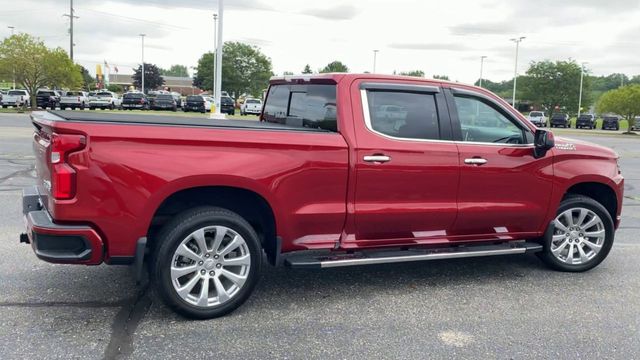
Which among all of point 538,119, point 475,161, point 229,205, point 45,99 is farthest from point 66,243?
point 538,119

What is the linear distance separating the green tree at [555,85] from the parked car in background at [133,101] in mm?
54886

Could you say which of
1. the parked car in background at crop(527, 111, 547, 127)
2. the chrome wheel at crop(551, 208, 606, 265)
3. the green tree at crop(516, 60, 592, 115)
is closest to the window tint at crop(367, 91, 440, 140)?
the chrome wheel at crop(551, 208, 606, 265)

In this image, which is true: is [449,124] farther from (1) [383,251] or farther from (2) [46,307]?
(2) [46,307]

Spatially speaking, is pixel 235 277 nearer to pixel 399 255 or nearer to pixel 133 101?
pixel 399 255

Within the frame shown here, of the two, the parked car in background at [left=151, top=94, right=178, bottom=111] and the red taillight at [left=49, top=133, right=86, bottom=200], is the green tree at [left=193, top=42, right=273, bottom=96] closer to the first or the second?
the parked car in background at [left=151, top=94, right=178, bottom=111]

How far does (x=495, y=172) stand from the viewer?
16.9 ft

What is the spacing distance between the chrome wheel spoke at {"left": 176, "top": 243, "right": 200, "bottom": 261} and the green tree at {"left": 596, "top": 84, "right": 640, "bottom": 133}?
51.6 m

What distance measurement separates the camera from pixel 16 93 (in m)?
43.1

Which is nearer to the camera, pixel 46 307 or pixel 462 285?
pixel 46 307

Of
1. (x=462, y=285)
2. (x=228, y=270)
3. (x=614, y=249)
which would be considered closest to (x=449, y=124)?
(x=462, y=285)

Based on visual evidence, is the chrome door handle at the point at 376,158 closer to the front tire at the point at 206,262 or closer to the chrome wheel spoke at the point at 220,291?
the front tire at the point at 206,262

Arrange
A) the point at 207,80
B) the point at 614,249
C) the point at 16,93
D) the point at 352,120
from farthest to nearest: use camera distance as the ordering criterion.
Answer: the point at 207,80
the point at 16,93
the point at 614,249
the point at 352,120

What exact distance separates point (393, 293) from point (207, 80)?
83260mm

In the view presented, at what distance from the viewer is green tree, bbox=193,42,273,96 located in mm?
78625
